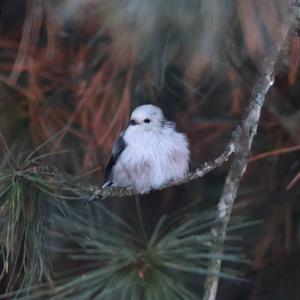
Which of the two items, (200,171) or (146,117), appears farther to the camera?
(146,117)

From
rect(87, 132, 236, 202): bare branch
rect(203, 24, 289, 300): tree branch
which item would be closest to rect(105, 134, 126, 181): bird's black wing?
rect(87, 132, 236, 202): bare branch

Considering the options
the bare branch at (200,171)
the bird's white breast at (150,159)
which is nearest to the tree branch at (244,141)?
the bare branch at (200,171)

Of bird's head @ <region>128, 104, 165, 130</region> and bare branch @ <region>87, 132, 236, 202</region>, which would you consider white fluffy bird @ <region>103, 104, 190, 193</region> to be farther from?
bare branch @ <region>87, 132, 236, 202</region>

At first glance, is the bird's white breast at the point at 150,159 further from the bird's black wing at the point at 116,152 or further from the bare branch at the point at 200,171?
the bare branch at the point at 200,171

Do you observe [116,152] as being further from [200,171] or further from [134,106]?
[200,171]

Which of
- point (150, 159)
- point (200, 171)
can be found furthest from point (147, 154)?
point (200, 171)
